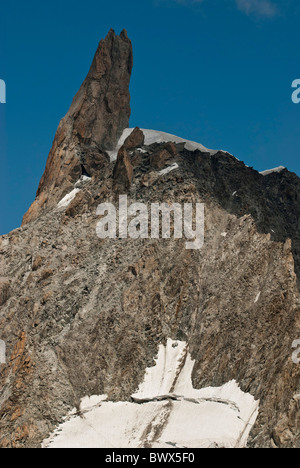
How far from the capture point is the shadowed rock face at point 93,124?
11631cm

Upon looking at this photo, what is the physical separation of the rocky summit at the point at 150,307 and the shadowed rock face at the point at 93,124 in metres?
0.36

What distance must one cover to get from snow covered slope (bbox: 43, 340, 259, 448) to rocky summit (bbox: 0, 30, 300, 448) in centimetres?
15

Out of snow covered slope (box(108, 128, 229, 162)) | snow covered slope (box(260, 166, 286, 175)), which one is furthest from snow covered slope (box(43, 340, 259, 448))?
snow covered slope (box(108, 128, 229, 162))

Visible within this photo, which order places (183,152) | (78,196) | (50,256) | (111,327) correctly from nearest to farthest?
1. (111,327)
2. (50,256)
3. (78,196)
4. (183,152)

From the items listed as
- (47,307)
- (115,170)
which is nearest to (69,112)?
(115,170)

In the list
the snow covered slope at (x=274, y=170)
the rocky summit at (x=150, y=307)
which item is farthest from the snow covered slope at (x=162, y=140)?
the snow covered slope at (x=274, y=170)

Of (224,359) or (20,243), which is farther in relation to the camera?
(20,243)

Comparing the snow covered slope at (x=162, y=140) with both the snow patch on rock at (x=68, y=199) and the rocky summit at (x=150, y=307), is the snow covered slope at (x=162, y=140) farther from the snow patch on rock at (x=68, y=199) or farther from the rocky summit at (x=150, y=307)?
the snow patch on rock at (x=68, y=199)

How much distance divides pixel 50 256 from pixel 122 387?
23.7 m

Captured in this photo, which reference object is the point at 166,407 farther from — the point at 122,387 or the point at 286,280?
the point at 286,280

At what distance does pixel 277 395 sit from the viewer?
75875mm

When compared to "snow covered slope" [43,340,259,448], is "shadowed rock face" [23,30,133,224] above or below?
above

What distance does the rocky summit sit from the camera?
78312 millimetres

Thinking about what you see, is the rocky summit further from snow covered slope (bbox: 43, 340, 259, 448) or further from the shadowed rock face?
the shadowed rock face
